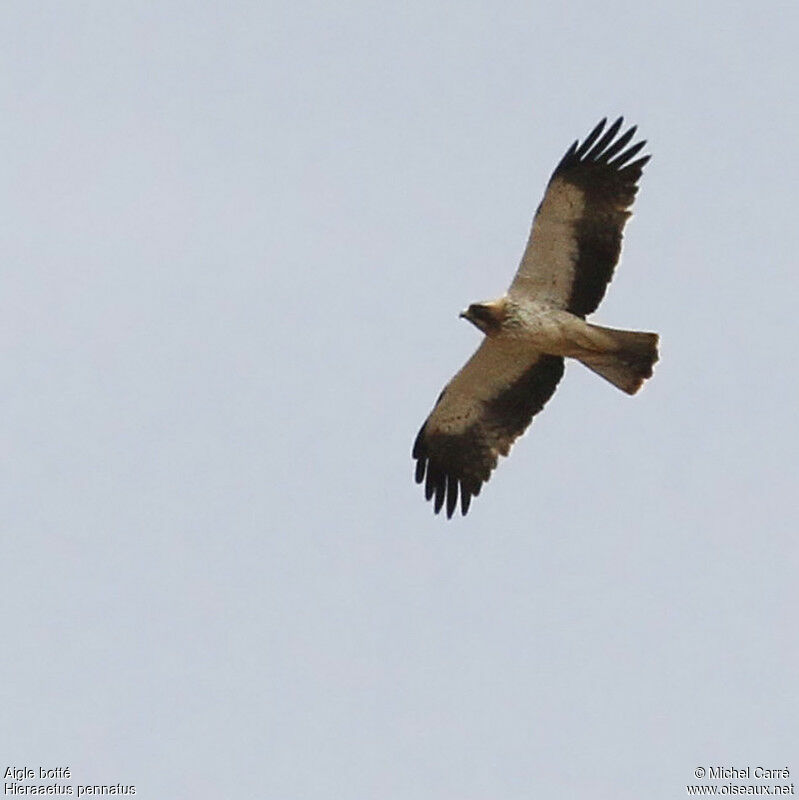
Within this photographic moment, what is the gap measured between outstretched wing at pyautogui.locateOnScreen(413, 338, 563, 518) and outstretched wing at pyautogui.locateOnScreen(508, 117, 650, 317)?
71 centimetres

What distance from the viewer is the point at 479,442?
15648 mm

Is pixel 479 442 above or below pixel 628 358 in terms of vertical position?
below

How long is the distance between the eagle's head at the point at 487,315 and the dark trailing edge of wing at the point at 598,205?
66 centimetres

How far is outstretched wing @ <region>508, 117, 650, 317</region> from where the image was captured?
14.4 meters

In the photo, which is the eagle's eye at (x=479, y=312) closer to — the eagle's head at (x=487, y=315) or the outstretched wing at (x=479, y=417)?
the eagle's head at (x=487, y=315)

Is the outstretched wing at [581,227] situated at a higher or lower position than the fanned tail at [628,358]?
higher

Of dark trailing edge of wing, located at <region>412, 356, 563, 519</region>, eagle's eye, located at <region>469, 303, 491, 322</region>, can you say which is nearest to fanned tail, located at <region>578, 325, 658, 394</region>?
dark trailing edge of wing, located at <region>412, 356, 563, 519</region>

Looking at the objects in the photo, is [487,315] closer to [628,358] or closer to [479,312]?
[479,312]

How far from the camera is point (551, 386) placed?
15.3 meters

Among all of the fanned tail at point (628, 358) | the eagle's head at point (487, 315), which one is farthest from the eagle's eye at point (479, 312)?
the fanned tail at point (628, 358)

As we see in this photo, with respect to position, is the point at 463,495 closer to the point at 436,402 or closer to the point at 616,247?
the point at 436,402

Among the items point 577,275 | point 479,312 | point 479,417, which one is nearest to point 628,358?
point 577,275

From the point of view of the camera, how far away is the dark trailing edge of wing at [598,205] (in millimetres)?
14391

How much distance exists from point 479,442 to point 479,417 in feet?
0.86
